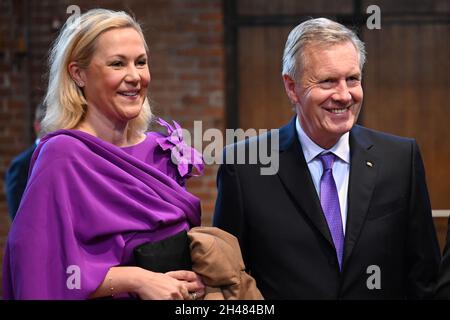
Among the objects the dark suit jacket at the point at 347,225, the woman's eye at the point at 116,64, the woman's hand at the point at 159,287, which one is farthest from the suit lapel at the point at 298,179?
the woman's eye at the point at 116,64

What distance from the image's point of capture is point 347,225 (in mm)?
2373

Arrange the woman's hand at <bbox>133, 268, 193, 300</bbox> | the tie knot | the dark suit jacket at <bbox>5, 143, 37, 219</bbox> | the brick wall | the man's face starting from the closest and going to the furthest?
1. the woman's hand at <bbox>133, 268, 193, 300</bbox>
2. the man's face
3. the tie knot
4. the dark suit jacket at <bbox>5, 143, 37, 219</bbox>
5. the brick wall

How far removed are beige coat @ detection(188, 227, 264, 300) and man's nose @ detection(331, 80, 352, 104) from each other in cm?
53

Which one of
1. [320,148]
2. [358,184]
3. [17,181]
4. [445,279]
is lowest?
[17,181]

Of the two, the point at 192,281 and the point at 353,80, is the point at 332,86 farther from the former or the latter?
the point at 192,281

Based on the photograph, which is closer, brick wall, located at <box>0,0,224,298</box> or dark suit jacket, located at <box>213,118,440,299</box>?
dark suit jacket, located at <box>213,118,440,299</box>

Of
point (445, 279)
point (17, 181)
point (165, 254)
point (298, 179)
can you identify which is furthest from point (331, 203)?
point (17, 181)

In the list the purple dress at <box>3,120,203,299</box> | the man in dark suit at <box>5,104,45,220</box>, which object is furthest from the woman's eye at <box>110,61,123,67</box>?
the man in dark suit at <box>5,104,45,220</box>

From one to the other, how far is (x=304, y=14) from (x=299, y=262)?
3.22m

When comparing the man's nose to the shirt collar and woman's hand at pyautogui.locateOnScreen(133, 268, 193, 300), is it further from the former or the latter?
woman's hand at pyautogui.locateOnScreen(133, 268, 193, 300)

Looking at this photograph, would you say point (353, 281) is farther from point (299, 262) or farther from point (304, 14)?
point (304, 14)

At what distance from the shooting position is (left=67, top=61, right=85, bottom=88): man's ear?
2.41m

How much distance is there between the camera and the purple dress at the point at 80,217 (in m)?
2.17

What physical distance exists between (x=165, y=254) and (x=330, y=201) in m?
0.54
